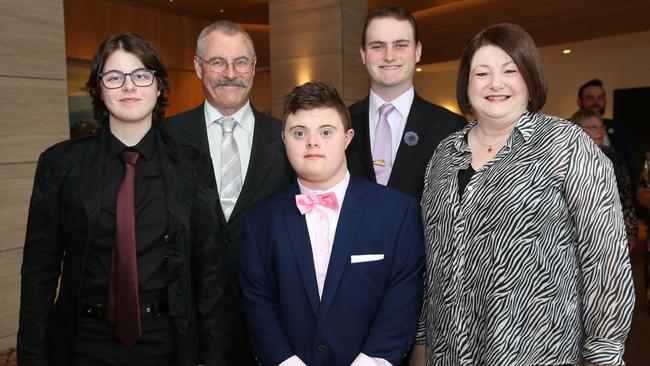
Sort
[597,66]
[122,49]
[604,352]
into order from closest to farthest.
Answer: [604,352] < [122,49] < [597,66]

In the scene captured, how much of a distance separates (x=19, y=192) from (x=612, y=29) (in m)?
9.88

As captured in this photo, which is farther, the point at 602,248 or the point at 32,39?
the point at 32,39

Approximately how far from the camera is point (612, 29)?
9680 mm

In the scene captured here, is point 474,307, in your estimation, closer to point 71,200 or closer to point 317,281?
point 317,281

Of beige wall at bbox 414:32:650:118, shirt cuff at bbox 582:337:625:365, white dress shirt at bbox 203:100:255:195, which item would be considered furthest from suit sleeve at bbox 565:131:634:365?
beige wall at bbox 414:32:650:118

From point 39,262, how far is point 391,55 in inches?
64.3

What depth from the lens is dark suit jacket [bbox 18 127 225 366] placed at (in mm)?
1789

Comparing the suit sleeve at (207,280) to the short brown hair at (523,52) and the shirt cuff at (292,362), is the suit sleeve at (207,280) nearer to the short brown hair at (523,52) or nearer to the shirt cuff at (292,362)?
the shirt cuff at (292,362)

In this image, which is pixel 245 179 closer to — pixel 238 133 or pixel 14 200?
pixel 238 133

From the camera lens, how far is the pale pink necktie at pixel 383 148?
7.80 feet

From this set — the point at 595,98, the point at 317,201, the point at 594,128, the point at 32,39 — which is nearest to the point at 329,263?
the point at 317,201

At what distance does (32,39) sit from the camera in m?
3.86

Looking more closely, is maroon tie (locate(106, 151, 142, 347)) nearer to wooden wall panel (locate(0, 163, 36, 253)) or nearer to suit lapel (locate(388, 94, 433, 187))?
suit lapel (locate(388, 94, 433, 187))

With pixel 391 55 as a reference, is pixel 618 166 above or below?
below
